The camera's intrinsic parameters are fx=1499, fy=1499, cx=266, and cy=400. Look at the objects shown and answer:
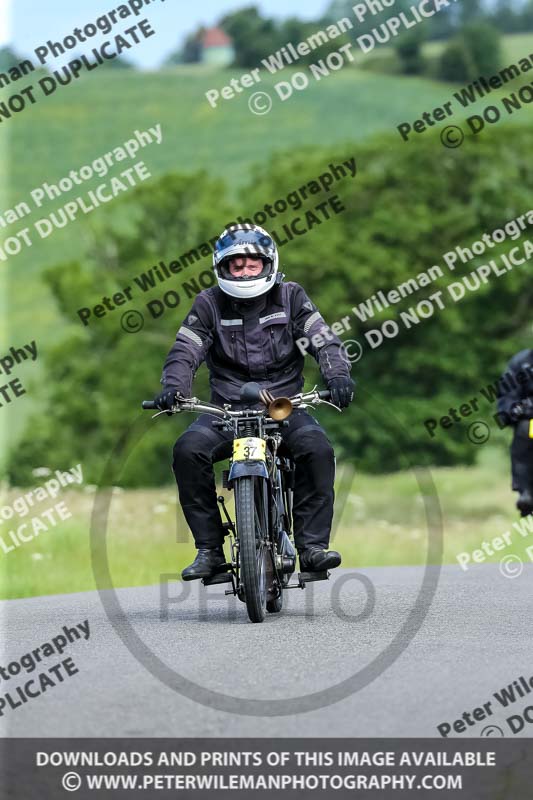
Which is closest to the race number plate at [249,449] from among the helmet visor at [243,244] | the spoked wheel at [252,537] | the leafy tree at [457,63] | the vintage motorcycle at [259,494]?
the vintage motorcycle at [259,494]

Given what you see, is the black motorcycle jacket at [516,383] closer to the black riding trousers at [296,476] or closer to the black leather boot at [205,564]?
the black riding trousers at [296,476]

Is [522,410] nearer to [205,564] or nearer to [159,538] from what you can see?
[159,538]

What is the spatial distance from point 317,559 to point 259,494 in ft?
2.28

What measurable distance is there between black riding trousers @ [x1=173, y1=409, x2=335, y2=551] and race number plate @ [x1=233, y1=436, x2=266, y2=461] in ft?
1.33

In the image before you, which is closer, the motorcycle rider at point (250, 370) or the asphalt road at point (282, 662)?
the asphalt road at point (282, 662)

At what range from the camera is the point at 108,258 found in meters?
53.0

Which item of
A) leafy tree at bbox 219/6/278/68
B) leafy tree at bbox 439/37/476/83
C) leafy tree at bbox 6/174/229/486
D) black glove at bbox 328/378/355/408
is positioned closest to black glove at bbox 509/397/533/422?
black glove at bbox 328/378/355/408

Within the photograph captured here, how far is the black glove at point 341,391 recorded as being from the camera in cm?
829

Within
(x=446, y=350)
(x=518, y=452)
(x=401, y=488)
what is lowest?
(x=518, y=452)

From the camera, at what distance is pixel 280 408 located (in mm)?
8086

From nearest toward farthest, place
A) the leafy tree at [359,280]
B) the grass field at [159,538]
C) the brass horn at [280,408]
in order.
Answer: the brass horn at [280,408], the grass field at [159,538], the leafy tree at [359,280]
